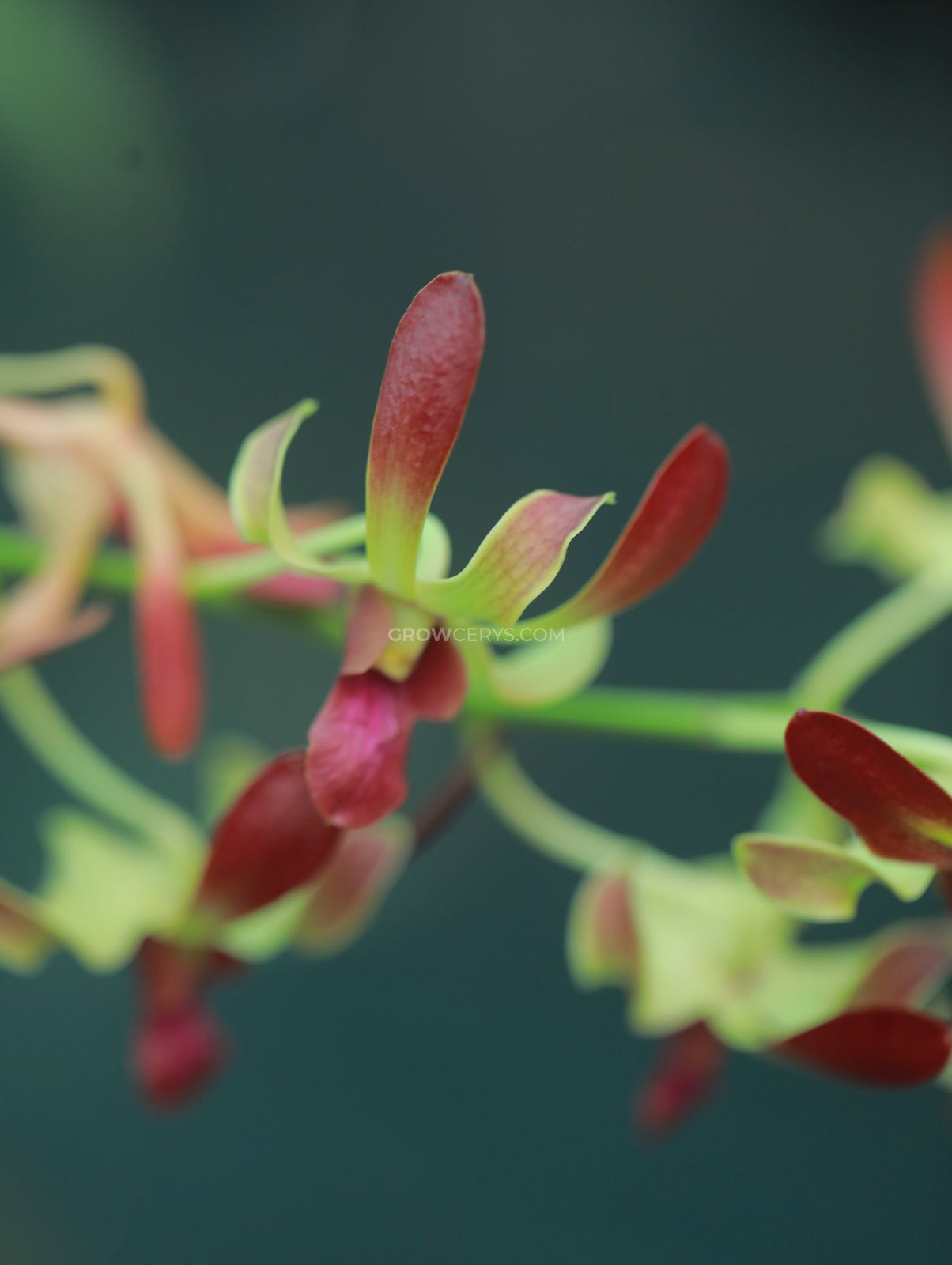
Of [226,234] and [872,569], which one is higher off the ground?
[226,234]

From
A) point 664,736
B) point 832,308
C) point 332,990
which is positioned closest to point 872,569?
point 832,308

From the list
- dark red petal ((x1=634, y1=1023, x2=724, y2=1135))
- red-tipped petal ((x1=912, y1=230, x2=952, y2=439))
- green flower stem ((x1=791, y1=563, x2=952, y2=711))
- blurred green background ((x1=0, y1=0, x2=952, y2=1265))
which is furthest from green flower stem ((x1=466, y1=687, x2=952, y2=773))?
blurred green background ((x1=0, y1=0, x2=952, y2=1265))

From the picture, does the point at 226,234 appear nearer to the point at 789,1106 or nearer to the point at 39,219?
the point at 39,219

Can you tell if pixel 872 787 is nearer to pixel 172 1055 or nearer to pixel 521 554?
pixel 521 554

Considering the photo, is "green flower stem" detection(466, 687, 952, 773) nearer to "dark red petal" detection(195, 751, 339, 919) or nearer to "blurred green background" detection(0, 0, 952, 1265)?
"dark red petal" detection(195, 751, 339, 919)

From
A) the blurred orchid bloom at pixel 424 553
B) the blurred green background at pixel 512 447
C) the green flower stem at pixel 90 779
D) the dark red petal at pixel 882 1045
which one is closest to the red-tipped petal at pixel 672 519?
the blurred orchid bloom at pixel 424 553

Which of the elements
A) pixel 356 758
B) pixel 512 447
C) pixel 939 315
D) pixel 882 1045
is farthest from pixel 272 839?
pixel 512 447

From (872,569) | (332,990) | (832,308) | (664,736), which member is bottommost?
(332,990)
